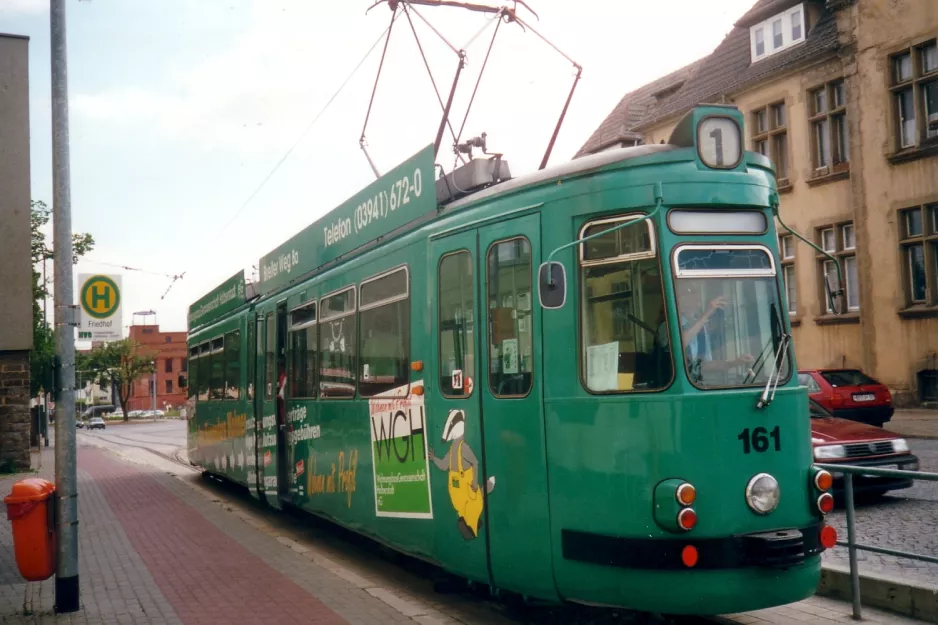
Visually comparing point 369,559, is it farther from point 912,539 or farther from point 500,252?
point 912,539

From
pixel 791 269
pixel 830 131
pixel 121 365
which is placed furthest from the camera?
pixel 121 365

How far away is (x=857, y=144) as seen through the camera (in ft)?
87.8

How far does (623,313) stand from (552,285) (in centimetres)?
51

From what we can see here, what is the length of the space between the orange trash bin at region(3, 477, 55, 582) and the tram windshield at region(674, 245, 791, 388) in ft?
16.8

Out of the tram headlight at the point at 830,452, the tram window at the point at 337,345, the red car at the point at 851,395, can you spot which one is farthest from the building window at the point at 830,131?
the tram window at the point at 337,345

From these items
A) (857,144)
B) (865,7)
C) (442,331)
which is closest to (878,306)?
(857,144)

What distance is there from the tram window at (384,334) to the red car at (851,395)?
37.6 feet

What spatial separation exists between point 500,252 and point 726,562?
2.52 meters

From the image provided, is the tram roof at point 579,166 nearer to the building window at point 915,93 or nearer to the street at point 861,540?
the street at point 861,540

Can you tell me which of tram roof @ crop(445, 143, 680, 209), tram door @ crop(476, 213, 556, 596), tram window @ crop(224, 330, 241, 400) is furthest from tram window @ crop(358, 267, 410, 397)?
tram window @ crop(224, 330, 241, 400)

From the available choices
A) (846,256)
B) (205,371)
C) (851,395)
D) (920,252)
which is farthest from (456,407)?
(846,256)

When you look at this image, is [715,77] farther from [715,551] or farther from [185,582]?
[715,551]

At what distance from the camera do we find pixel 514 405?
6.55 meters

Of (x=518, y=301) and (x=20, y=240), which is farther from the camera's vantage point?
(x=20, y=240)
